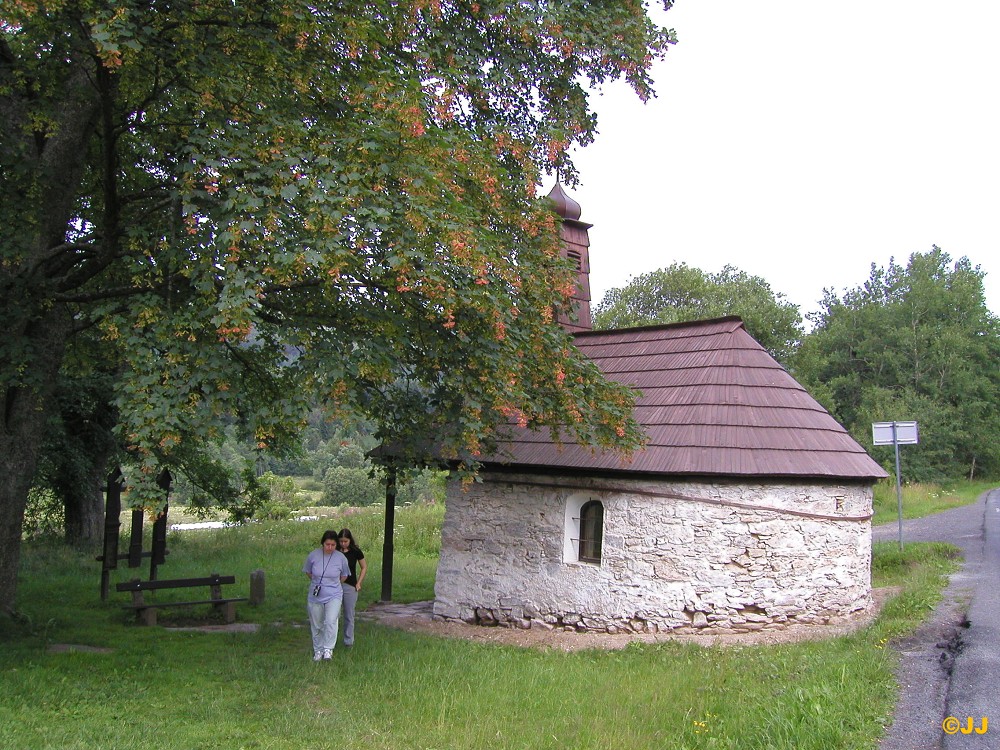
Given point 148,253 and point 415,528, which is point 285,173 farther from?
point 415,528

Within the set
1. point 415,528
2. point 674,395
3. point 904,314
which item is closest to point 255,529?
point 415,528

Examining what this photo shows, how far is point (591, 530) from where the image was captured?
32.9ft

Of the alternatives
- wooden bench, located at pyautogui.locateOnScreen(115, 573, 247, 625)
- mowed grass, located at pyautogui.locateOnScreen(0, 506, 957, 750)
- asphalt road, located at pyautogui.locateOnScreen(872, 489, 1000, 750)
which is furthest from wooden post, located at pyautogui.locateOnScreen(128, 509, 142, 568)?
asphalt road, located at pyautogui.locateOnScreen(872, 489, 1000, 750)

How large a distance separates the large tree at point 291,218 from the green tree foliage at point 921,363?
1221 inches

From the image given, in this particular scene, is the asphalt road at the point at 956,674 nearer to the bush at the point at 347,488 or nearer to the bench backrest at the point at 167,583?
the bench backrest at the point at 167,583

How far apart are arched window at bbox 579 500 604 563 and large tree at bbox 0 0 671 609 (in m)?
1.96

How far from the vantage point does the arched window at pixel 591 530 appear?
996cm

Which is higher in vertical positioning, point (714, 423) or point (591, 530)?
point (714, 423)

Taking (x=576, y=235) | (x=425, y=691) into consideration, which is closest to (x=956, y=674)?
(x=425, y=691)

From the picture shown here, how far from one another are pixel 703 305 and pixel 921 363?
1191cm

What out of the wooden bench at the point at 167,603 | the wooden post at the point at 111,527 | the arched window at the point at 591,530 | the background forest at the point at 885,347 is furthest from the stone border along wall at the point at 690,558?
the background forest at the point at 885,347

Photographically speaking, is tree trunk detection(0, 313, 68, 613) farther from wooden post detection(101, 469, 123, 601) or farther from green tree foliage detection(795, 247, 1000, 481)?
green tree foliage detection(795, 247, 1000, 481)

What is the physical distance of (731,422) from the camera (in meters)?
9.55

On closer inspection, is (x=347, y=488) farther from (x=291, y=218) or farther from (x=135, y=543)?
(x=291, y=218)
